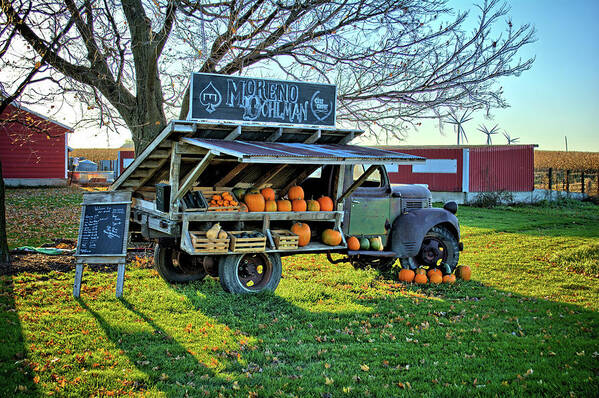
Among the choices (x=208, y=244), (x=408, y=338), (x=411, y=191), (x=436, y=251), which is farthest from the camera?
(x=411, y=191)

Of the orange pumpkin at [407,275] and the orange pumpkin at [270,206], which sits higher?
the orange pumpkin at [270,206]

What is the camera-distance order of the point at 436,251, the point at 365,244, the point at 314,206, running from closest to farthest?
the point at 314,206 < the point at 365,244 < the point at 436,251

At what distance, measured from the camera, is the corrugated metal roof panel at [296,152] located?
7.02 metres

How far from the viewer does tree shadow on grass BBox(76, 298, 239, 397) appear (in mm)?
4836

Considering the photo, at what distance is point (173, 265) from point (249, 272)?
5.80 ft

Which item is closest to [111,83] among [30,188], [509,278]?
[509,278]

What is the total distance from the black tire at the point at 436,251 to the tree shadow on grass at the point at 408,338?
3.10 ft

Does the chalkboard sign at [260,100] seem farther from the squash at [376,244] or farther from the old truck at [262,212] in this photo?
the squash at [376,244]

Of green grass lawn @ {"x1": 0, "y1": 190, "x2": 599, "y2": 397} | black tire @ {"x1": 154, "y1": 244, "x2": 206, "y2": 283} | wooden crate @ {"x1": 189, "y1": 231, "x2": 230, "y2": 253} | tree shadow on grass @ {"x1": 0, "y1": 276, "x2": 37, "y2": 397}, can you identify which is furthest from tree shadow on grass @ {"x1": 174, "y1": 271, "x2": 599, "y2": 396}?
tree shadow on grass @ {"x1": 0, "y1": 276, "x2": 37, "y2": 397}

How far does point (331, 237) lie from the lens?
878cm

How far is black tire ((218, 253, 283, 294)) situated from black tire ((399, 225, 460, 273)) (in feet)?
8.81

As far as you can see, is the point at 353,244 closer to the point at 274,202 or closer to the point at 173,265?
the point at 274,202

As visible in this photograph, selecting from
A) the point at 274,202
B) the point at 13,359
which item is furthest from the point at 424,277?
the point at 13,359

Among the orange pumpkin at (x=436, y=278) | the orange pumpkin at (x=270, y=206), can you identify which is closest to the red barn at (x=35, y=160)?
the orange pumpkin at (x=270, y=206)
